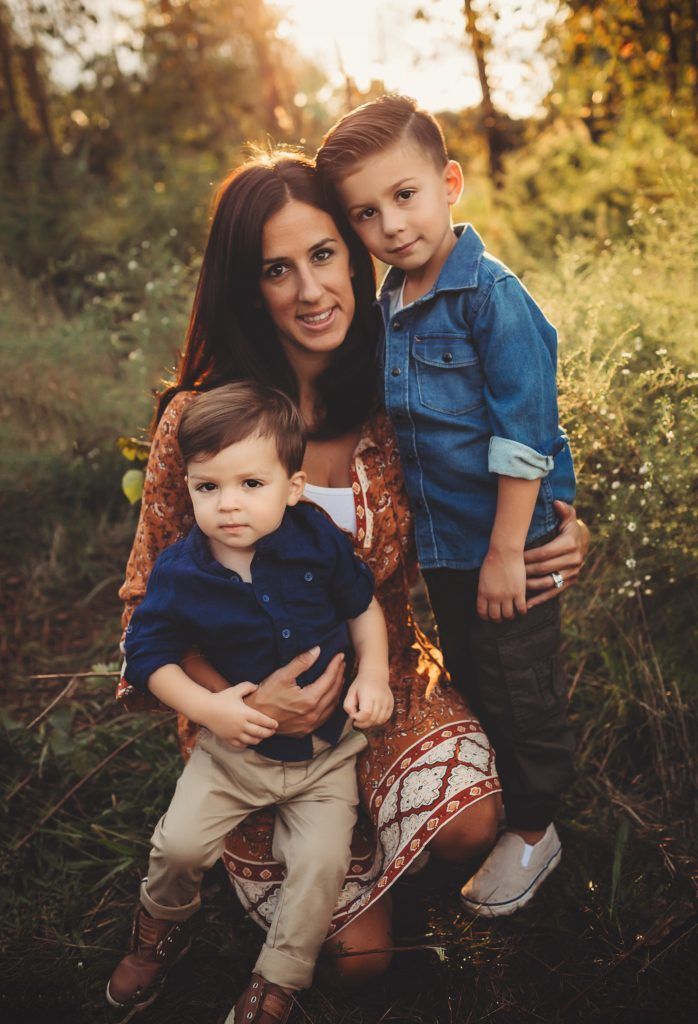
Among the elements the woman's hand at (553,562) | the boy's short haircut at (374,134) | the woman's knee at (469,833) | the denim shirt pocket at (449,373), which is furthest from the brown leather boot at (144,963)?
the boy's short haircut at (374,134)

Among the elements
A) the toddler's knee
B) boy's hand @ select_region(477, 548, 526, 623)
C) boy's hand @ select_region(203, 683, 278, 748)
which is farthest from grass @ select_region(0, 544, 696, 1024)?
boy's hand @ select_region(477, 548, 526, 623)

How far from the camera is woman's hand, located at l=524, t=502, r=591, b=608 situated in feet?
6.95

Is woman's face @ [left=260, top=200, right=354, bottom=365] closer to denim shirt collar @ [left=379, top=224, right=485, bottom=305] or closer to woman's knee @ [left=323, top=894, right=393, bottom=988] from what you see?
denim shirt collar @ [left=379, top=224, right=485, bottom=305]

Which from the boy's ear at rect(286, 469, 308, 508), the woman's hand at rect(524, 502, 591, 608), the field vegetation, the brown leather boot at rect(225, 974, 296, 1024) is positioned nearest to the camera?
the brown leather boot at rect(225, 974, 296, 1024)

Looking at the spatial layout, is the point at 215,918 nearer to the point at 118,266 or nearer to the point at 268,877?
the point at 268,877

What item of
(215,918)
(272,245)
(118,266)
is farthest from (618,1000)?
(118,266)

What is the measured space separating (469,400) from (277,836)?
4.05ft

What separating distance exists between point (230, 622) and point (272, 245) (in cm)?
101

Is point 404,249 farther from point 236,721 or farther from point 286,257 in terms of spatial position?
point 236,721

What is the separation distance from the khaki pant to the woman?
13 centimetres

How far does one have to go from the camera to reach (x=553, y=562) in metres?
2.12

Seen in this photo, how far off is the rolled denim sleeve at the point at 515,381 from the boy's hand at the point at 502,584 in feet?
0.76

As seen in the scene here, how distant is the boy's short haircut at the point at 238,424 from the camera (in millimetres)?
1812

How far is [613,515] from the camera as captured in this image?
2334 millimetres
